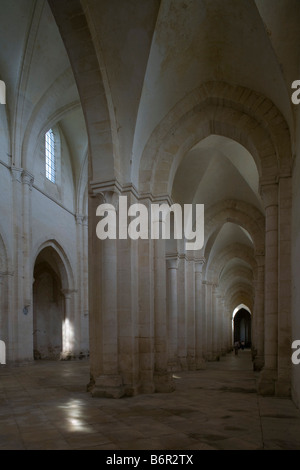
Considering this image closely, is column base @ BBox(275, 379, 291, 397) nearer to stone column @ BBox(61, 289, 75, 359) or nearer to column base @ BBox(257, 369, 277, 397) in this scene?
column base @ BBox(257, 369, 277, 397)

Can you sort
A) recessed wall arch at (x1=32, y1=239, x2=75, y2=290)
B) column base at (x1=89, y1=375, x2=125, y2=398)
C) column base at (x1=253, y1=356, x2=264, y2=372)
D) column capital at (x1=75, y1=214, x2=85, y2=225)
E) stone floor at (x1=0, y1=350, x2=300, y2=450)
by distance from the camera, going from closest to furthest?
1. stone floor at (x1=0, y1=350, x2=300, y2=450)
2. column base at (x1=89, y1=375, x2=125, y2=398)
3. column base at (x1=253, y1=356, x2=264, y2=372)
4. recessed wall arch at (x1=32, y1=239, x2=75, y2=290)
5. column capital at (x1=75, y1=214, x2=85, y2=225)

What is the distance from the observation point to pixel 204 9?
768 centimetres

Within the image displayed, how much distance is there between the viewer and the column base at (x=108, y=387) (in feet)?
24.4

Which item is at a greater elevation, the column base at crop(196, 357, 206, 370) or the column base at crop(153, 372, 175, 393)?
the column base at crop(153, 372, 175, 393)

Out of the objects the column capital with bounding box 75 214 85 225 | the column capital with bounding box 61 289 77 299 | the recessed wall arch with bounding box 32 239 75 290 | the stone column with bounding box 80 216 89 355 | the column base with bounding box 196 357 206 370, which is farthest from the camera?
the column capital with bounding box 75 214 85 225

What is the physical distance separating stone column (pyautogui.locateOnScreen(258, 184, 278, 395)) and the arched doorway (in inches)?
574

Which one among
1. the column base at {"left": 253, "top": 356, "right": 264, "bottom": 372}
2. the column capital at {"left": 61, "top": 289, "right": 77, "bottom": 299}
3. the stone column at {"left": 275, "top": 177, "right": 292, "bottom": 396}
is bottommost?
the column base at {"left": 253, "top": 356, "right": 264, "bottom": 372}

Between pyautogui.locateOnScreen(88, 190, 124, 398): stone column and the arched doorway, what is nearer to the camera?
pyautogui.locateOnScreen(88, 190, 124, 398): stone column

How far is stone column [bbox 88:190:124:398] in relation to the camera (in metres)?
7.79

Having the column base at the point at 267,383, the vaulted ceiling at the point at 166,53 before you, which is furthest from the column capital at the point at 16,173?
the column base at the point at 267,383

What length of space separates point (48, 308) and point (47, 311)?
7.3 inches

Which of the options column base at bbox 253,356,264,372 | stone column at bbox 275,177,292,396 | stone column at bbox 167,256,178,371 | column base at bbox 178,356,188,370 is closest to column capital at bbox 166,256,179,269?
stone column at bbox 167,256,178,371

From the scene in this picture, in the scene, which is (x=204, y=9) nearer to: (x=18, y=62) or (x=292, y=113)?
(x=292, y=113)
